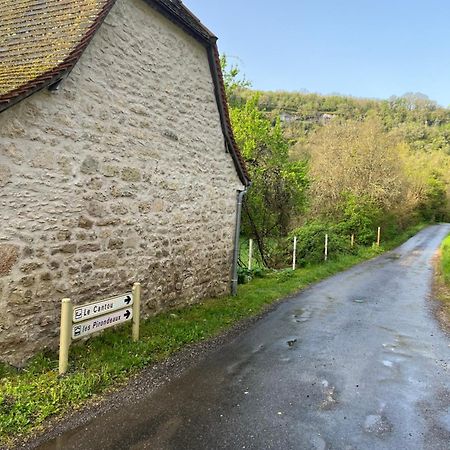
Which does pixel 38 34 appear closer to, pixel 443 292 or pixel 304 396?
pixel 304 396

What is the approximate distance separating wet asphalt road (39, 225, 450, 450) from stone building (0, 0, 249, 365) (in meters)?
2.00

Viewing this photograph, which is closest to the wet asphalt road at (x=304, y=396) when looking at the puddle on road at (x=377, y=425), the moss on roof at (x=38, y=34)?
the puddle on road at (x=377, y=425)

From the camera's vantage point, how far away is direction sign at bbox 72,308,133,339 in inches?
203

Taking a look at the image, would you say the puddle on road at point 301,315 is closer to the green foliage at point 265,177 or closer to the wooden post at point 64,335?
the wooden post at point 64,335

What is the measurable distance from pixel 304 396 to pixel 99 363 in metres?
2.65

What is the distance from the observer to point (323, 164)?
84.4 ft

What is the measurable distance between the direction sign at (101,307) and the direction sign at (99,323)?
69mm

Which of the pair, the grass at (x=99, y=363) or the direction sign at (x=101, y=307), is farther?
the direction sign at (x=101, y=307)

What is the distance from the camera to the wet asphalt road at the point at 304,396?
3.95 metres

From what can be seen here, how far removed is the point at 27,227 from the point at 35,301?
0.99m

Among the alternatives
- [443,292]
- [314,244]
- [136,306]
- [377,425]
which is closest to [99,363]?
[136,306]

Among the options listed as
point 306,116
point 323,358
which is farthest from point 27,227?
point 306,116

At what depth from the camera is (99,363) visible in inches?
210

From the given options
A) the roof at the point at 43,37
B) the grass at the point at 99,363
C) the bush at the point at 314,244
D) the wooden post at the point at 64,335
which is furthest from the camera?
the bush at the point at 314,244
